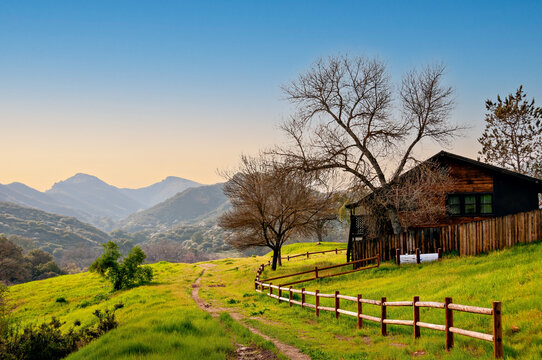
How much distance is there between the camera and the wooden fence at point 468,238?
22.5m

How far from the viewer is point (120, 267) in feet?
117

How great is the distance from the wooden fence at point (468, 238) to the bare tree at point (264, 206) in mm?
7641

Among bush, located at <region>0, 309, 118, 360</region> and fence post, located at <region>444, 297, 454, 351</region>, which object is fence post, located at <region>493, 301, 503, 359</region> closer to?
fence post, located at <region>444, 297, 454, 351</region>

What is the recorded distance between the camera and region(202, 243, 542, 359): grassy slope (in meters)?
9.92

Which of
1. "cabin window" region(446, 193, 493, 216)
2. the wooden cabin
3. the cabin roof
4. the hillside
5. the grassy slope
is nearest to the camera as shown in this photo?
the grassy slope

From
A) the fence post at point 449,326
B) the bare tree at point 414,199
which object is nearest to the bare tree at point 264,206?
the bare tree at point 414,199

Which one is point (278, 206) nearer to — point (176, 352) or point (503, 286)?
point (503, 286)

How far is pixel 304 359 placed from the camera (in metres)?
10.8

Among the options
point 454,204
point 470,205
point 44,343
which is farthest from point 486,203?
point 44,343

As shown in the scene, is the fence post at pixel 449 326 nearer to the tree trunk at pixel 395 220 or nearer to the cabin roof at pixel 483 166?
the tree trunk at pixel 395 220

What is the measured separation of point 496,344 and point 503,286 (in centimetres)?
719

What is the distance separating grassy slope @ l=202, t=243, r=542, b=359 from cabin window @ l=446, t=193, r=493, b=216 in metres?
7.98

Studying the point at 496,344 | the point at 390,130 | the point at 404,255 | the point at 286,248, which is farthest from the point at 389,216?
the point at 286,248

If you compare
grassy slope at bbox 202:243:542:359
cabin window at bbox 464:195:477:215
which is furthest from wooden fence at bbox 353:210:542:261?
cabin window at bbox 464:195:477:215
